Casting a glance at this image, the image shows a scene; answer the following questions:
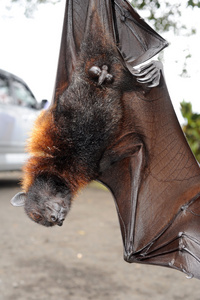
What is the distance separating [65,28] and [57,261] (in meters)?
4.09

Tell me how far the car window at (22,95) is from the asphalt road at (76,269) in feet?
9.99

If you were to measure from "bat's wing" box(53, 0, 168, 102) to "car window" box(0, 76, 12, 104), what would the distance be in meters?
6.64

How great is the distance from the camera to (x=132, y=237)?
114 inches

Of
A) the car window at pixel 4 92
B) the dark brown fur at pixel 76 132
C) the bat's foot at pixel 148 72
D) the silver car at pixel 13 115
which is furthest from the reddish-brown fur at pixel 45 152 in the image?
the car window at pixel 4 92

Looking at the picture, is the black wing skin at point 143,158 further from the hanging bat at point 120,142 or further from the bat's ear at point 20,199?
the bat's ear at point 20,199

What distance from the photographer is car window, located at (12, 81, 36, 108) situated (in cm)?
941

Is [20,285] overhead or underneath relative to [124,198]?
underneath

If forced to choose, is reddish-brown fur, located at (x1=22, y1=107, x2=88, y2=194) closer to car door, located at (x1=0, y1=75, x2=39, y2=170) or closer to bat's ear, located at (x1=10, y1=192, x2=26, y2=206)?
bat's ear, located at (x1=10, y1=192, x2=26, y2=206)

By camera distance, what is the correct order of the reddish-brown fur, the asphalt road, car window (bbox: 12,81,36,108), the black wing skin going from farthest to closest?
1. car window (bbox: 12,81,36,108)
2. the asphalt road
3. the reddish-brown fur
4. the black wing skin

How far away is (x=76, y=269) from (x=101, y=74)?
383 cm

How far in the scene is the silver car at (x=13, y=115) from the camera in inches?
358

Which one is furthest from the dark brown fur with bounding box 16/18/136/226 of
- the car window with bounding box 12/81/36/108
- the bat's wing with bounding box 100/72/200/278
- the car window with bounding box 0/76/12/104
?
the car window with bounding box 12/81/36/108

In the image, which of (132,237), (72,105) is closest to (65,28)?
(72,105)

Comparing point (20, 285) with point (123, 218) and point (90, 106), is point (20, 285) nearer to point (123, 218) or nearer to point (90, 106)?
point (123, 218)
